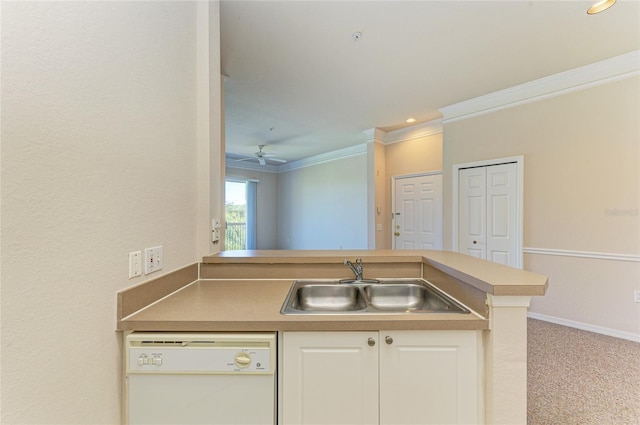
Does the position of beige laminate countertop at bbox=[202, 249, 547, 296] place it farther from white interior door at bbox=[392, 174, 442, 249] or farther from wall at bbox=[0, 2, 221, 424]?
white interior door at bbox=[392, 174, 442, 249]

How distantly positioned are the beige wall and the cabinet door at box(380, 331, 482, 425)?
8.77ft

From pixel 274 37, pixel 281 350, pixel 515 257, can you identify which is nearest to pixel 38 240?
pixel 281 350

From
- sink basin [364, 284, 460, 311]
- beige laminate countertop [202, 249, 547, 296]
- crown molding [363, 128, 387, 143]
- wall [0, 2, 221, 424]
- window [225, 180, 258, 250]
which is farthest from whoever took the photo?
window [225, 180, 258, 250]

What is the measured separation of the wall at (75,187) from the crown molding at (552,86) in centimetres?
358

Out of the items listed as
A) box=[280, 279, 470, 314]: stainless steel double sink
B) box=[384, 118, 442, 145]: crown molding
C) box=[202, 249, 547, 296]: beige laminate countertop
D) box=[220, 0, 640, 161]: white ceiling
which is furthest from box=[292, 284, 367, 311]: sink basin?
box=[384, 118, 442, 145]: crown molding

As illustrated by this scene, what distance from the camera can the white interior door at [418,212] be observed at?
4176mm

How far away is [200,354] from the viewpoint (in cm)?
98

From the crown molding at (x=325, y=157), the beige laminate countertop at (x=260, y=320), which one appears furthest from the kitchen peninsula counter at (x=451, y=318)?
the crown molding at (x=325, y=157)

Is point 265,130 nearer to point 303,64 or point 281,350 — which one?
point 303,64

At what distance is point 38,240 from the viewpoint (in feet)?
2.34

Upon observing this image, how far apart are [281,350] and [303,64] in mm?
2583

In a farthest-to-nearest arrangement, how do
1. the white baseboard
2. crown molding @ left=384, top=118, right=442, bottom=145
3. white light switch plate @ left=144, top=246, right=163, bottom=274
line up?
crown molding @ left=384, top=118, right=442, bottom=145 → the white baseboard → white light switch plate @ left=144, top=246, right=163, bottom=274

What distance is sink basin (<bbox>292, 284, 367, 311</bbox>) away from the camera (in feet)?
5.22

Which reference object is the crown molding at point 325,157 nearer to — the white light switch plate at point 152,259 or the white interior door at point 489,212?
the white interior door at point 489,212
